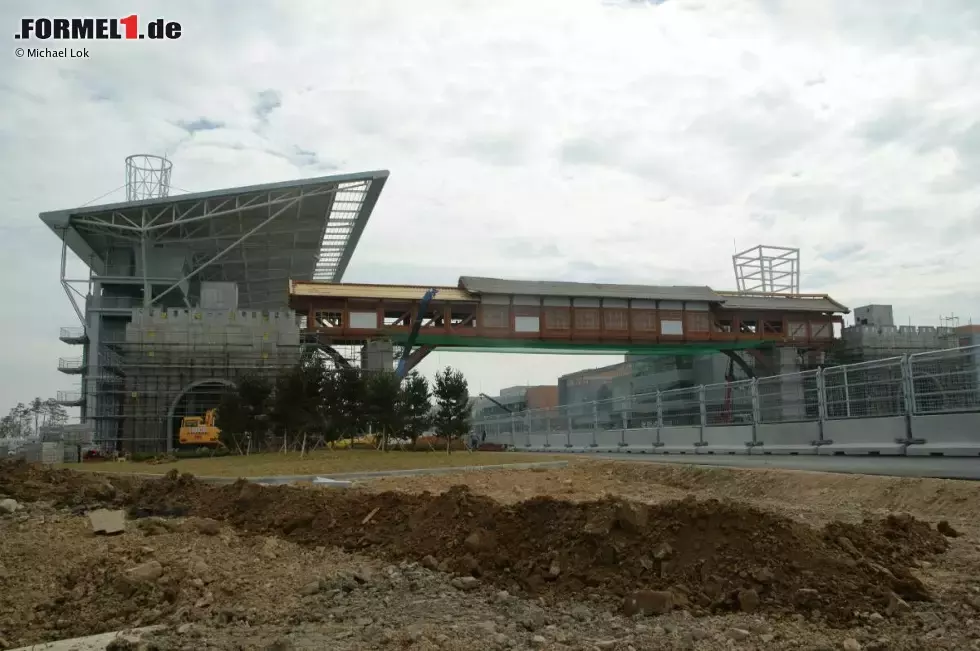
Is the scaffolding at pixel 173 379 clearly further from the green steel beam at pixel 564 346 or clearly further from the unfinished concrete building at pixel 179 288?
the green steel beam at pixel 564 346

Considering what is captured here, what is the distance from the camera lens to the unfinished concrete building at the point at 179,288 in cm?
3791

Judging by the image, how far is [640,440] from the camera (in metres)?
24.5

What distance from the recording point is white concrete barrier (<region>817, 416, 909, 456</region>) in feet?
44.2

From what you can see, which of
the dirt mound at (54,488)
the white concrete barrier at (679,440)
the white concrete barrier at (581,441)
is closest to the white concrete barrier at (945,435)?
the white concrete barrier at (679,440)

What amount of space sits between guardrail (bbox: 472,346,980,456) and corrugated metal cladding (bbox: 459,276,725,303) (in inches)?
626

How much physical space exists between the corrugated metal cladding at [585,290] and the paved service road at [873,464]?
81.1ft

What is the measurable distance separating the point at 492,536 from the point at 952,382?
30.8 feet

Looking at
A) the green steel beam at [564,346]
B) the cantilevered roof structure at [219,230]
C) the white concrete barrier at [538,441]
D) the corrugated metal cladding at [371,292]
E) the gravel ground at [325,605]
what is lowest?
the white concrete barrier at [538,441]

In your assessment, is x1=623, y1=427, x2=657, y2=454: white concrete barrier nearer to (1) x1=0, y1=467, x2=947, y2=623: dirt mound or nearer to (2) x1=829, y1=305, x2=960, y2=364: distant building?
(1) x1=0, y1=467, x2=947, y2=623: dirt mound

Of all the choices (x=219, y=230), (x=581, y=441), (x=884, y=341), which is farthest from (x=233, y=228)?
(x=884, y=341)

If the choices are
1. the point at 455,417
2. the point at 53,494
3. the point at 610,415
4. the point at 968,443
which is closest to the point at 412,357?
the point at 455,417

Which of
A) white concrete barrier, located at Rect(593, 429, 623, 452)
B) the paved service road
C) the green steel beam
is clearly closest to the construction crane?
the green steel beam

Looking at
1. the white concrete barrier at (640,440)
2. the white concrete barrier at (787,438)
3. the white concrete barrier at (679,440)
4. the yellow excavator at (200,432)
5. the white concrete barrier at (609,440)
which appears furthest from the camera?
the yellow excavator at (200,432)

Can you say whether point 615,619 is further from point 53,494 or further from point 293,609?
point 53,494
